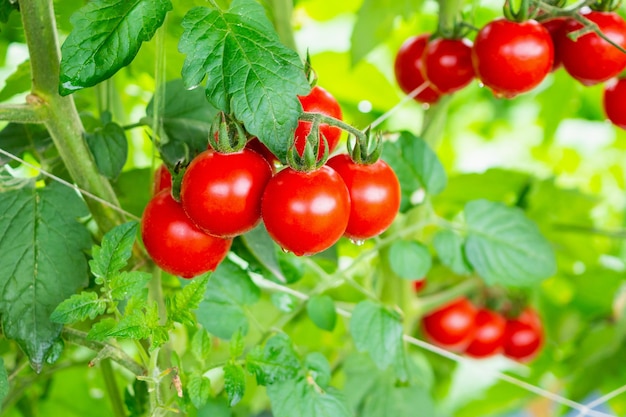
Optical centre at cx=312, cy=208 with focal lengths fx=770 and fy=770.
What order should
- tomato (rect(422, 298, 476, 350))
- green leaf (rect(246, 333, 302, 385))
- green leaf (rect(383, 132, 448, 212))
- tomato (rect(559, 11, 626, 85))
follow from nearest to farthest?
1. green leaf (rect(246, 333, 302, 385))
2. tomato (rect(559, 11, 626, 85))
3. green leaf (rect(383, 132, 448, 212))
4. tomato (rect(422, 298, 476, 350))

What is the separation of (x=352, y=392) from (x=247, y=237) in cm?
32

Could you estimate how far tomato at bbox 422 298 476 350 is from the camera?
1.25m

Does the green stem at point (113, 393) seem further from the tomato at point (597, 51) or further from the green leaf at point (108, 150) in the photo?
the tomato at point (597, 51)

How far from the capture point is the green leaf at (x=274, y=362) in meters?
0.65

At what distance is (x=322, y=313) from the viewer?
0.78 meters

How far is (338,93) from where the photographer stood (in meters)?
1.34

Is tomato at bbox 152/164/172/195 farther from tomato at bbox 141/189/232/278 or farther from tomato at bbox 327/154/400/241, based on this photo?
tomato at bbox 327/154/400/241

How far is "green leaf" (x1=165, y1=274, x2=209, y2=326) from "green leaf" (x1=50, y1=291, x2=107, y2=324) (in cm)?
5

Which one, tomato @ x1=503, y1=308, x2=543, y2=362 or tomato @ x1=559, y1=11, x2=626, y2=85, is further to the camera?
tomato @ x1=503, y1=308, x2=543, y2=362

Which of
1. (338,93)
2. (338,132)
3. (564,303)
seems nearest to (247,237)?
(338,132)

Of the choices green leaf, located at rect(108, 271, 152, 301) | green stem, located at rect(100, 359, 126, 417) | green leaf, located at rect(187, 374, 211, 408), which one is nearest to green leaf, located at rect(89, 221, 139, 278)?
green leaf, located at rect(108, 271, 152, 301)

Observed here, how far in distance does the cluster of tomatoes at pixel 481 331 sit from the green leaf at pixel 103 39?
830 millimetres

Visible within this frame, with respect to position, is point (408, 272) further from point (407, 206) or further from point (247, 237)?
point (247, 237)

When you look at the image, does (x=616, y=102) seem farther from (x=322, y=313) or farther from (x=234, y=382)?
(x=234, y=382)
